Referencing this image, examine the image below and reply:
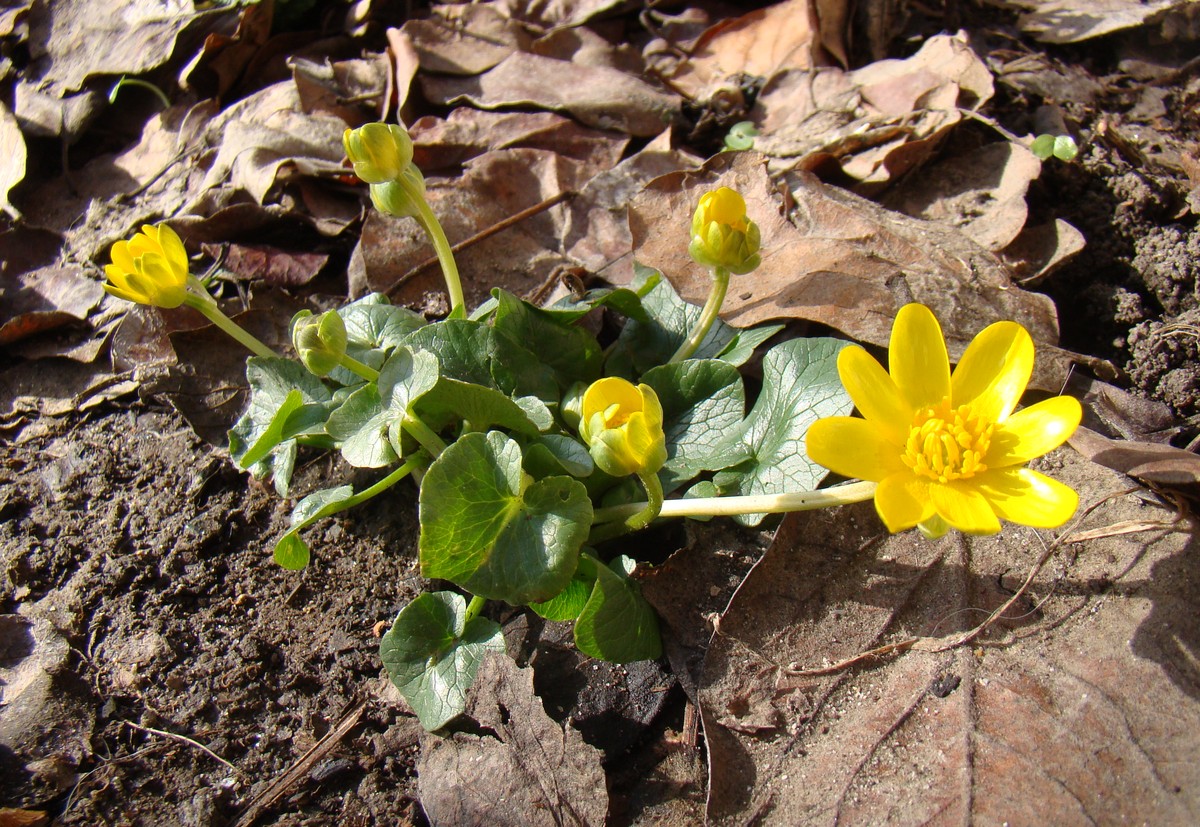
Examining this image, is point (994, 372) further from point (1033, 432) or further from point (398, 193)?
point (398, 193)

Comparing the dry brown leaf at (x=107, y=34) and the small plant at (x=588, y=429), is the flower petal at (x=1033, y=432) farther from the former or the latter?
the dry brown leaf at (x=107, y=34)

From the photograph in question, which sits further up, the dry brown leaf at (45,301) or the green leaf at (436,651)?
the dry brown leaf at (45,301)

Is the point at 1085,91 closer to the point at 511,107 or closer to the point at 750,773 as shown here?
the point at 511,107

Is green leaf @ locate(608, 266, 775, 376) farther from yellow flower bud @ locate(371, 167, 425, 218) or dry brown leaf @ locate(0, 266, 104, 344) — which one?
dry brown leaf @ locate(0, 266, 104, 344)

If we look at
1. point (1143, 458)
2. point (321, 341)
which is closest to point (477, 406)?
point (321, 341)

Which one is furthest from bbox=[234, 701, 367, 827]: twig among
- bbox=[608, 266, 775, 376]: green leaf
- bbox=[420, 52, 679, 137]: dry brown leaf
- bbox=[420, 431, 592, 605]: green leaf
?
bbox=[420, 52, 679, 137]: dry brown leaf

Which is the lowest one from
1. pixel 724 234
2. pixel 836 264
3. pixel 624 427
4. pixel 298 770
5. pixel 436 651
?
pixel 298 770

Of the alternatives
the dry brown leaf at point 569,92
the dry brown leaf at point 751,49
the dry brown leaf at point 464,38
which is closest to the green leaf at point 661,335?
the dry brown leaf at point 569,92
